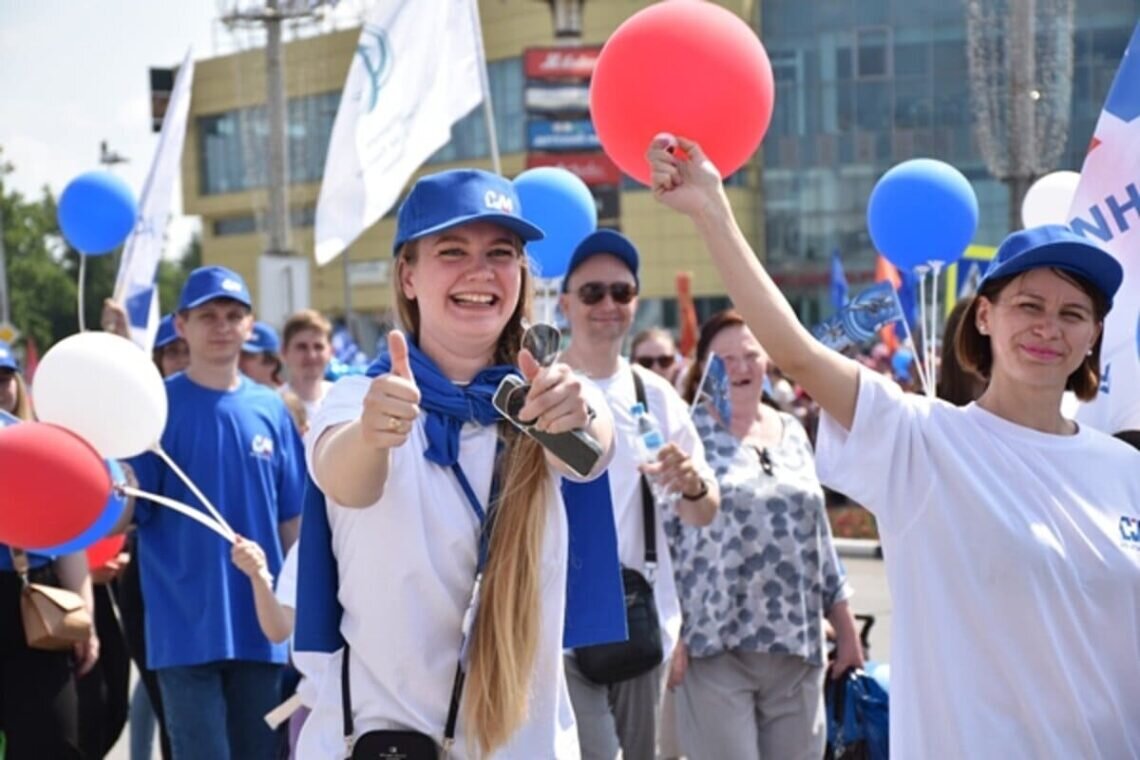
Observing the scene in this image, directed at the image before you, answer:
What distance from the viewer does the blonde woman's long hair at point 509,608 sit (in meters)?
2.90

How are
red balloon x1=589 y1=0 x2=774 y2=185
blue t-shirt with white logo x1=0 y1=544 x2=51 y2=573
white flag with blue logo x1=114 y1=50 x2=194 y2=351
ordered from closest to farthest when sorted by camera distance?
red balloon x1=589 y1=0 x2=774 y2=185 → blue t-shirt with white logo x1=0 y1=544 x2=51 y2=573 → white flag with blue logo x1=114 y1=50 x2=194 y2=351

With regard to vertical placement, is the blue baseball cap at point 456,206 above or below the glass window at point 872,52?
below

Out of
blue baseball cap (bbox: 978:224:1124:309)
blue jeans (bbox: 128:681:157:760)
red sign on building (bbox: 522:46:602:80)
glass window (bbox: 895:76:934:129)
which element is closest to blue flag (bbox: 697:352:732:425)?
blue baseball cap (bbox: 978:224:1124:309)

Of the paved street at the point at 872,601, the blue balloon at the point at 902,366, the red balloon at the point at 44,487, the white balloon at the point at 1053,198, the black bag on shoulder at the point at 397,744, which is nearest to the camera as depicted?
the black bag on shoulder at the point at 397,744

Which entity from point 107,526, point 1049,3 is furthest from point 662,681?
point 1049,3

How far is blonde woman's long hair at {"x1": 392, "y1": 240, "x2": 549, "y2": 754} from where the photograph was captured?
2896 millimetres

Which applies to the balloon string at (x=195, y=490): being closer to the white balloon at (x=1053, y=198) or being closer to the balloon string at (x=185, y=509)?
the balloon string at (x=185, y=509)

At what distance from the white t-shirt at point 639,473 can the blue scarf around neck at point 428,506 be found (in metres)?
2.02

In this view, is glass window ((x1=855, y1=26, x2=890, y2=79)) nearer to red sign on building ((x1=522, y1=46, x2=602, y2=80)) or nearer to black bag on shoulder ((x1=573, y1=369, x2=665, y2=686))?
red sign on building ((x1=522, y1=46, x2=602, y2=80))

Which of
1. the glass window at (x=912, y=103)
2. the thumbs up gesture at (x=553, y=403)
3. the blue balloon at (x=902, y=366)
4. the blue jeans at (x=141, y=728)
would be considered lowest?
the blue jeans at (x=141, y=728)

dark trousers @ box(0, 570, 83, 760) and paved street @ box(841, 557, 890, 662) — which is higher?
dark trousers @ box(0, 570, 83, 760)

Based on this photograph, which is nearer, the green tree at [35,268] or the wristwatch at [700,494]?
the wristwatch at [700,494]

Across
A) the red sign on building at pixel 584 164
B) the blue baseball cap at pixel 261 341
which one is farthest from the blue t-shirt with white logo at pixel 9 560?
the red sign on building at pixel 584 164

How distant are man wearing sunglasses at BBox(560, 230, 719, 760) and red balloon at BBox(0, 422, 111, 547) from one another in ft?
5.52
